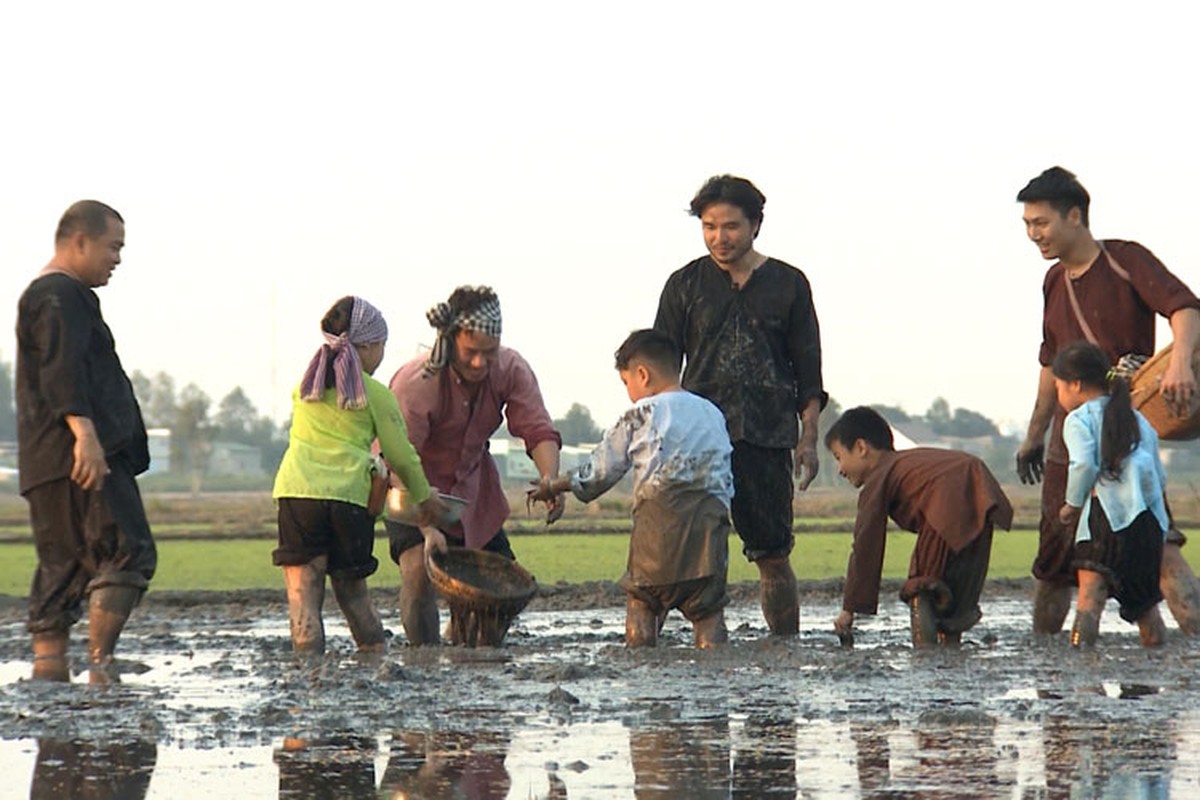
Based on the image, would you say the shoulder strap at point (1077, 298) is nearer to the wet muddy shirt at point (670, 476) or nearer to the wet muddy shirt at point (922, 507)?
the wet muddy shirt at point (922, 507)

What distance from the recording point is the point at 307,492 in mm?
8461

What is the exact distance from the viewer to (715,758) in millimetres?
5145

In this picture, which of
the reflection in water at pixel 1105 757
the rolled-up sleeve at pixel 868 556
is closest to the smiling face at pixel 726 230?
the rolled-up sleeve at pixel 868 556

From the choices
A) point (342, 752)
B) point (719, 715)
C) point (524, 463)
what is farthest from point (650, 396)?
point (524, 463)

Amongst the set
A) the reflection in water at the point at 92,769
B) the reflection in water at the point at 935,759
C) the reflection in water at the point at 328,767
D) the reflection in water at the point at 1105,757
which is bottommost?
the reflection in water at the point at 92,769

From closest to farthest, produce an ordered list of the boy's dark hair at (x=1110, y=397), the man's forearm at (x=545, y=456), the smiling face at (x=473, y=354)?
the boy's dark hair at (x=1110, y=397), the smiling face at (x=473, y=354), the man's forearm at (x=545, y=456)

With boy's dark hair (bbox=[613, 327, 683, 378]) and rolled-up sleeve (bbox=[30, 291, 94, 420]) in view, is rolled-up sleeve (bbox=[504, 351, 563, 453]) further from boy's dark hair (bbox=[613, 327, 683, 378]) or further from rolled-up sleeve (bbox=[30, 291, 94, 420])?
rolled-up sleeve (bbox=[30, 291, 94, 420])

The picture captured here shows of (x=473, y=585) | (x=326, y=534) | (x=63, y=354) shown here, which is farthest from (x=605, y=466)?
(x=63, y=354)

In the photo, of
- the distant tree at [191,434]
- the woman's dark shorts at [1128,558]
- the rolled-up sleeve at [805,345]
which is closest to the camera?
the woman's dark shorts at [1128,558]

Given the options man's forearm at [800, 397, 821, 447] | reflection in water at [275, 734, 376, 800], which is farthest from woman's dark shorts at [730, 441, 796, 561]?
reflection in water at [275, 734, 376, 800]

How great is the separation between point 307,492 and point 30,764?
3386 millimetres

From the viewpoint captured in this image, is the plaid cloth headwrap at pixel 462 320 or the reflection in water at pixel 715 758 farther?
the plaid cloth headwrap at pixel 462 320

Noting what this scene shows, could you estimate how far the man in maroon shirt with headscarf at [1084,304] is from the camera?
9039 mm

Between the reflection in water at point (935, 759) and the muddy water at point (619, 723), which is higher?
the reflection in water at point (935, 759)
